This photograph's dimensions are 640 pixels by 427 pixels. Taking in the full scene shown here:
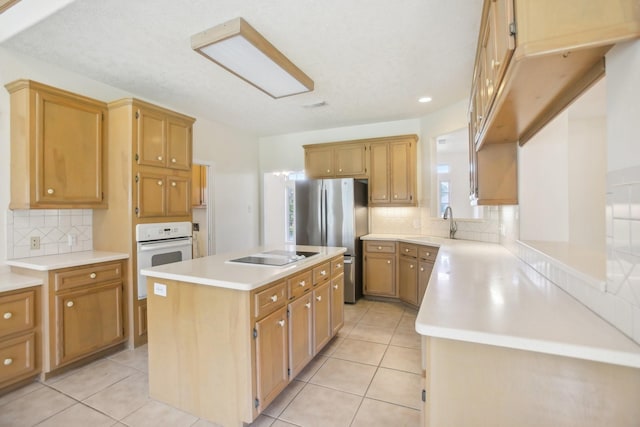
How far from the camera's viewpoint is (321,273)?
2547 mm

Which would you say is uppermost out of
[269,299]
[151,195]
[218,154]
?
[218,154]

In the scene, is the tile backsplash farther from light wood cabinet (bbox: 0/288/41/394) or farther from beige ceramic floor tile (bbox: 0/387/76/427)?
beige ceramic floor tile (bbox: 0/387/76/427)

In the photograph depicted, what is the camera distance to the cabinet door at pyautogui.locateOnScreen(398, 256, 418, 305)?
3.74 m

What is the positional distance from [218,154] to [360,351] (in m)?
3.42

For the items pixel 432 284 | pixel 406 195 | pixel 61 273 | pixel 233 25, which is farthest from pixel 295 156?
pixel 432 284

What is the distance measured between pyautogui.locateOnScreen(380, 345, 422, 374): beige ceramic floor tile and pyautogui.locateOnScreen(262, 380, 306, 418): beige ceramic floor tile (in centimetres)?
75

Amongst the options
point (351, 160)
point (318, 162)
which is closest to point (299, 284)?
point (351, 160)

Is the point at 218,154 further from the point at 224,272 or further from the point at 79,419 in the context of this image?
the point at 79,419

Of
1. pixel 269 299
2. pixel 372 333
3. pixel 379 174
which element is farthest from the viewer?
pixel 379 174

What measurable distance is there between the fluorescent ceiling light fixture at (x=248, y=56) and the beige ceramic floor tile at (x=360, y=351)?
8.23 ft

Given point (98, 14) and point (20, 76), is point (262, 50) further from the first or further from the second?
point (20, 76)

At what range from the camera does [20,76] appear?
8.20 feet

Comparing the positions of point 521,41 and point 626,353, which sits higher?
point 521,41

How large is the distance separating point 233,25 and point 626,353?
2.50 m
